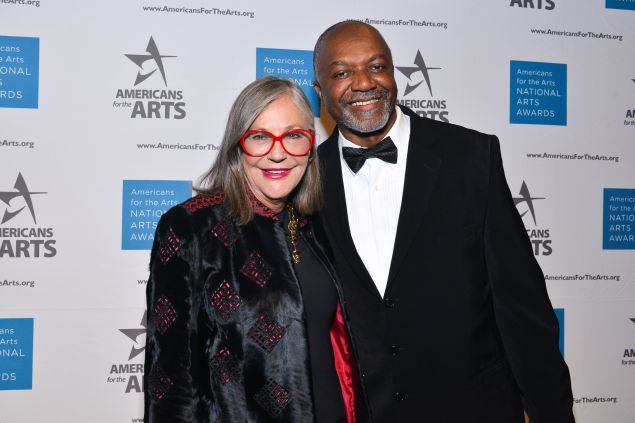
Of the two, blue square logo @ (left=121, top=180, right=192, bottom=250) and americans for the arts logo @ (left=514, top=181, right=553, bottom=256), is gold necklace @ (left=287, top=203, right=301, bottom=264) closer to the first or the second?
blue square logo @ (left=121, top=180, right=192, bottom=250)

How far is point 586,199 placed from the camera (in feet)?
9.32

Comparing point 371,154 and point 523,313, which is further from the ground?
point 371,154

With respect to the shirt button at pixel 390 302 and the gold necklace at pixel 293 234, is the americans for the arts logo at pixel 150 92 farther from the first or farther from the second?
the shirt button at pixel 390 302

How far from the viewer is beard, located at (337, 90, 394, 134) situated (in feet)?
5.97

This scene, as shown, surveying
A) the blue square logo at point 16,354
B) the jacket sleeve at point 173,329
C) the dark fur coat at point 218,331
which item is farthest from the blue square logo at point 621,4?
the blue square logo at point 16,354

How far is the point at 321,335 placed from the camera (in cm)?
158

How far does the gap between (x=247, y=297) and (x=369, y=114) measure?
0.72 meters

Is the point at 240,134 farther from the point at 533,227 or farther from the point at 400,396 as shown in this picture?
the point at 533,227

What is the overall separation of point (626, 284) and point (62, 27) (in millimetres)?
2903

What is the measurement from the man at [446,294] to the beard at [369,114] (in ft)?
0.24

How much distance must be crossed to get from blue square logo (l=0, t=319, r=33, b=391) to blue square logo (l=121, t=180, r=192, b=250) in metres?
0.52

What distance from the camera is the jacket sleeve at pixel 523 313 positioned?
169cm

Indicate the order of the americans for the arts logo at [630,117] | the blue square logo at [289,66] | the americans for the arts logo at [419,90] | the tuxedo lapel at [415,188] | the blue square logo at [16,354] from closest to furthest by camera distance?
the tuxedo lapel at [415,188]
the blue square logo at [16,354]
the blue square logo at [289,66]
the americans for the arts logo at [419,90]
the americans for the arts logo at [630,117]

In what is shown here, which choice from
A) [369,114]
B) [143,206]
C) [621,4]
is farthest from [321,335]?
[621,4]
